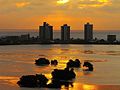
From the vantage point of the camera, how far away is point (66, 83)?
33.7m

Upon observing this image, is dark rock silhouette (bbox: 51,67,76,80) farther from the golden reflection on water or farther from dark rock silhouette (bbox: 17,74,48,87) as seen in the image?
the golden reflection on water

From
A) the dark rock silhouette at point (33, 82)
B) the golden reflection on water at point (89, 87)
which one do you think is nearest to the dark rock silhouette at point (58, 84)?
the dark rock silhouette at point (33, 82)

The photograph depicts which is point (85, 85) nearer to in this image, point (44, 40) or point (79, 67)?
point (79, 67)

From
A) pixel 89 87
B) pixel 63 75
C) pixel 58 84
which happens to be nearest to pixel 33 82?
pixel 58 84

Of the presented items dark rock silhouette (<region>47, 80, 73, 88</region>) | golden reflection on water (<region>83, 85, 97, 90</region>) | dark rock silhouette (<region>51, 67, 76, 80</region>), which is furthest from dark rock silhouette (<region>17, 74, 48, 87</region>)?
dark rock silhouette (<region>51, 67, 76, 80</region>)

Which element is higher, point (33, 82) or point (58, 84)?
point (33, 82)

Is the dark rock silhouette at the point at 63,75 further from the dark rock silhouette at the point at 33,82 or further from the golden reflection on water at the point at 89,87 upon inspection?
the golden reflection on water at the point at 89,87

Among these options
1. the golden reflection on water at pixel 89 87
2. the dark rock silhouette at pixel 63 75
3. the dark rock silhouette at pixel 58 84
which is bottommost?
the golden reflection on water at pixel 89 87

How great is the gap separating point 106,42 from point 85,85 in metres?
101

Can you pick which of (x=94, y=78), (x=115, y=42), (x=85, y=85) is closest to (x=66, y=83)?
(x=85, y=85)

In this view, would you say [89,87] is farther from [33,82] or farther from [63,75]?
[63,75]

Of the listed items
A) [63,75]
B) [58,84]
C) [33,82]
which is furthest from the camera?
[63,75]

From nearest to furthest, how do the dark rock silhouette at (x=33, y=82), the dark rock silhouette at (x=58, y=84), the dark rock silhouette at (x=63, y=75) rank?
the dark rock silhouette at (x=58, y=84) < the dark rock silhouette at (x=33, y=82) < the dark rock silhouette at (x=63, y=75)

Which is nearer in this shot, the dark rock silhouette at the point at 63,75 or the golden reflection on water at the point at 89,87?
the golden reflection on water at the point at 89,87
